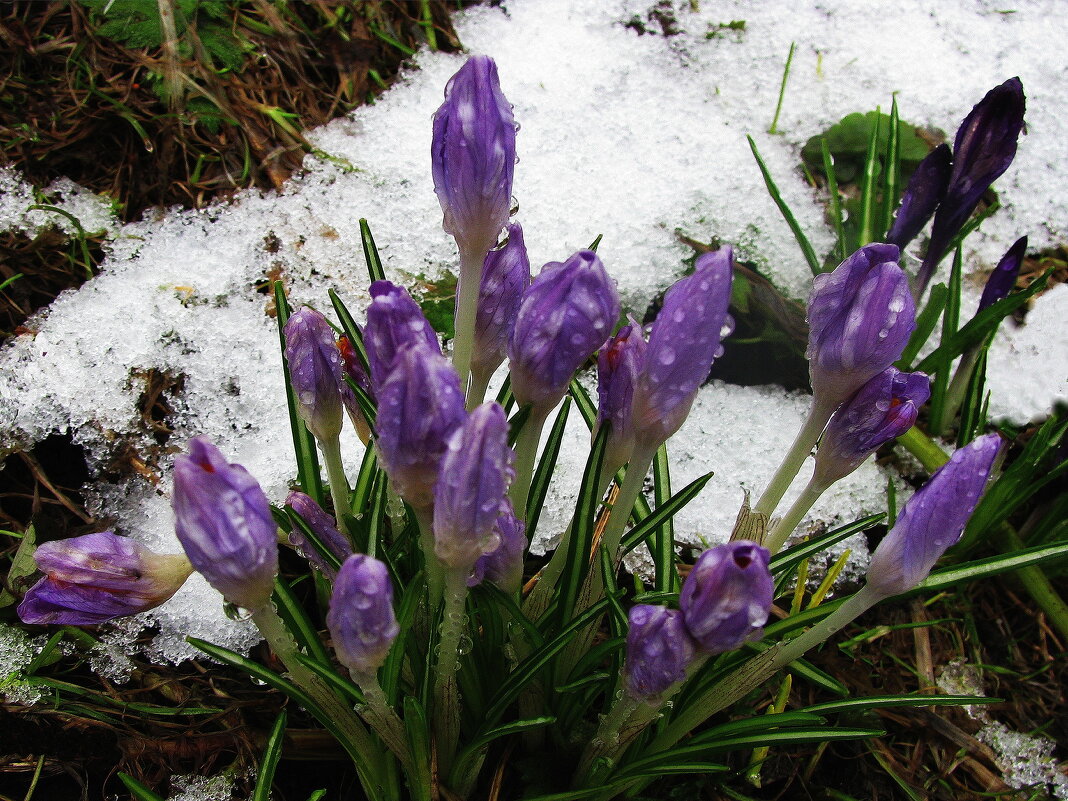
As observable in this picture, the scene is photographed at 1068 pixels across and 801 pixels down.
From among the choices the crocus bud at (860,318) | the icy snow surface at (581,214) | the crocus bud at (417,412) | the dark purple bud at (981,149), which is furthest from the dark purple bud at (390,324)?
the dark purple bud at (981,149)

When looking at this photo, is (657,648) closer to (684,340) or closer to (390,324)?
(684,340)

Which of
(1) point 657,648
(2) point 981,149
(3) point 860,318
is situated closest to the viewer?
(1) point 657,648

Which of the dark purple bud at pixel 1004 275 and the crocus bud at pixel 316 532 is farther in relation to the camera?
the dark purple bud at pixel 1004 275

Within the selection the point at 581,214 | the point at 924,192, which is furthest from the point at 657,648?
the point at 581,214

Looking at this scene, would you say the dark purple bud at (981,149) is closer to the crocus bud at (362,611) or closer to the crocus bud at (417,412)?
the crocus bud at (417,412)

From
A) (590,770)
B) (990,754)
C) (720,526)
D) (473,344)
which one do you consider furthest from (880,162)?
(590,770)
